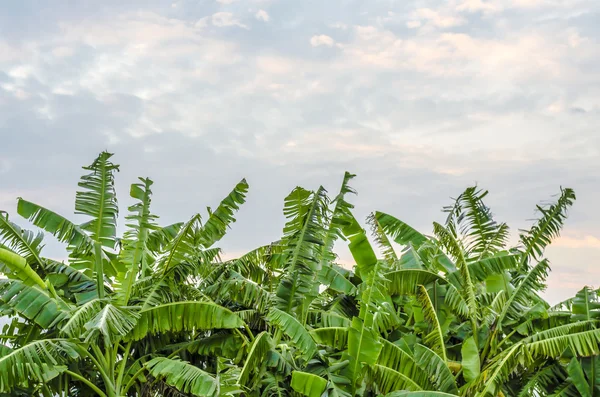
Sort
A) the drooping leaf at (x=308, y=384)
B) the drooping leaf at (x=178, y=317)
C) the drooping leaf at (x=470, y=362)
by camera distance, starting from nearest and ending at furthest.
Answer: the drooping leaf at (x=308, y=384)
the drooping leaf at (x=178, y=317)
the drooping leaf at (x=470, y=362)

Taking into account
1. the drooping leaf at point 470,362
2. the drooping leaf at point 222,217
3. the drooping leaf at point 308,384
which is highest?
the drooping leaf at point 222,217

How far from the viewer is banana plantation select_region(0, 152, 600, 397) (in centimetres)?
970

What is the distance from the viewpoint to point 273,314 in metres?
9.93


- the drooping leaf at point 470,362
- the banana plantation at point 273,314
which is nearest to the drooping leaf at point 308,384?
the banana plantation at point 273,314

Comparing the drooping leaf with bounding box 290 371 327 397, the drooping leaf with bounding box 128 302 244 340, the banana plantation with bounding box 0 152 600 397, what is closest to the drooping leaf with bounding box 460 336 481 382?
the banana plantation with bounding box 0 152 600 397

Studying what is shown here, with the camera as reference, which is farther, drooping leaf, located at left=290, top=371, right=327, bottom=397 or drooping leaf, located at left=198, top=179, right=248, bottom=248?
drooping leaf, located at left=198, top=179, right=248, bottom=248

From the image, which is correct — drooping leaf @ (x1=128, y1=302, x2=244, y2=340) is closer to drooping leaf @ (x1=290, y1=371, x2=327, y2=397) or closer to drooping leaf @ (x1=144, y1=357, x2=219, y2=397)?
drooping leaf @ (x1=144, y1=357, x2=219, y2=397)

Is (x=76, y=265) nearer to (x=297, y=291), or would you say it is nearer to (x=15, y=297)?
(x=15, y=297)

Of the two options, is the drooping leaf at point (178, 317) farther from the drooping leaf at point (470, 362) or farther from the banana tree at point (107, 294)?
the drooping leaf at point (470, 362)

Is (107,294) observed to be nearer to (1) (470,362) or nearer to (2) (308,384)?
(2) (308,384)

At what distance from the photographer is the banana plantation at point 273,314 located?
970 cm

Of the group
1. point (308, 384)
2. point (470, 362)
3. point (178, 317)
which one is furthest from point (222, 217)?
point (470, 362)

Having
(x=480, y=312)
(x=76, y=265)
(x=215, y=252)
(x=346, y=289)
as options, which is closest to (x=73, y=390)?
(x=76, y=265)

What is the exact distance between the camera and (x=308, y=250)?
431 inches
